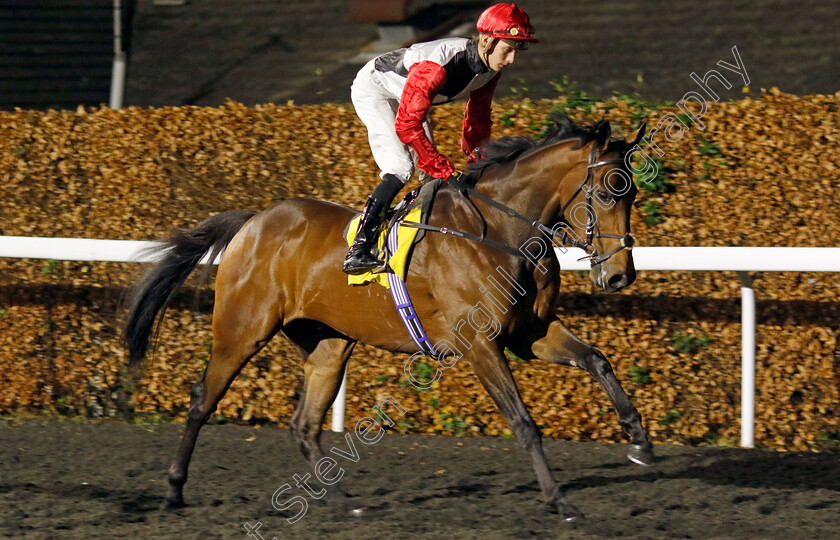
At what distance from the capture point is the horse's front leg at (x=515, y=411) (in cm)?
355

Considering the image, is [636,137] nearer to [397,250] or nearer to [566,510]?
[397,250]

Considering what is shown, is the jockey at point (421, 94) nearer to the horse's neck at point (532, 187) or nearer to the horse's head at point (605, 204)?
the horse's neck at point (532, 187)

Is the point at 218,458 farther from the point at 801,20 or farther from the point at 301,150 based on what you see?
the point at 801,20

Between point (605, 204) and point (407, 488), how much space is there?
1578mm

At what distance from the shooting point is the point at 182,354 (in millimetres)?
5535

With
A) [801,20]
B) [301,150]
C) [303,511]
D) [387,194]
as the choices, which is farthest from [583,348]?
[801,20]

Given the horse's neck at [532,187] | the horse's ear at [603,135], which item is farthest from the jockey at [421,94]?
the horse's ear at [603,135]

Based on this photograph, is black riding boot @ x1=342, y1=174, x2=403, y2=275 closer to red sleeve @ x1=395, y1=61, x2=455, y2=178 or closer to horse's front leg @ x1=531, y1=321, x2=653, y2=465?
red sleeve @ x1=395, y1=61, x2=455, y2=178

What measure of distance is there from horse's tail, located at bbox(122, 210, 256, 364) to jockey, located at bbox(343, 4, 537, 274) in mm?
807

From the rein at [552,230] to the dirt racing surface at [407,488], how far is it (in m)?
1.01

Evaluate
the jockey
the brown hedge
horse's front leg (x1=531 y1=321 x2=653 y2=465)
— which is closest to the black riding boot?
the jockey

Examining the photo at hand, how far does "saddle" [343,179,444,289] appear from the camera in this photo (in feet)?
12.6

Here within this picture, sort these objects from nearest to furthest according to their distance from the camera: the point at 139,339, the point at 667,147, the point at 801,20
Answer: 1. the point at 139,339
2. the point at 667,147
3. the point at 801,20

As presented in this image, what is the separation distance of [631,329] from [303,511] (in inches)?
80.7
